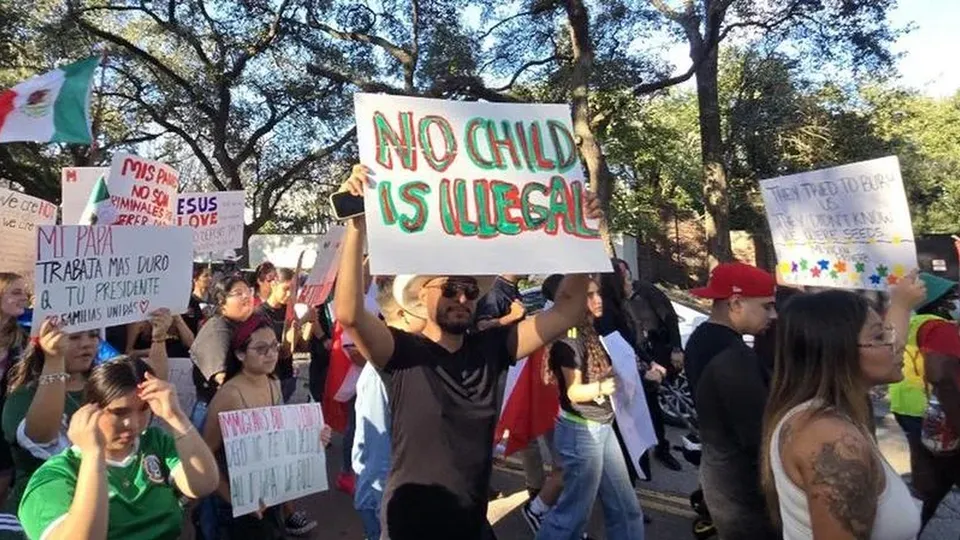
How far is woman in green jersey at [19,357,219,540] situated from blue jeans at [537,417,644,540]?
6.72 feet

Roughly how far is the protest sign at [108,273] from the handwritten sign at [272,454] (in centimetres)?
80

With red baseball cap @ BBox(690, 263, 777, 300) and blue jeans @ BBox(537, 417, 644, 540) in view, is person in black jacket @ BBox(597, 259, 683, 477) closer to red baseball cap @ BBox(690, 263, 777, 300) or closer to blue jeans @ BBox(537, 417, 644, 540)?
blue jeans @ BBox(537, 417, 644, 540)

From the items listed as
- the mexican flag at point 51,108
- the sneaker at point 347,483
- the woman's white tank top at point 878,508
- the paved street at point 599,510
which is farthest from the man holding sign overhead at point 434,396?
the mexican flag at point 51,108

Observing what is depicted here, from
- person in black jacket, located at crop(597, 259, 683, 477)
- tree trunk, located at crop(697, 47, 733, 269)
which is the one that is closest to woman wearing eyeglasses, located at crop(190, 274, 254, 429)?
person in black jacket, located at crop(597, 259, 683, 477)

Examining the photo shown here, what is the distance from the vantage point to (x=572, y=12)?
1535 centimetres

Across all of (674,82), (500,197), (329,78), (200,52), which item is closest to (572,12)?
(674,82)

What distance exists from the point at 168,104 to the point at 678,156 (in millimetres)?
17011

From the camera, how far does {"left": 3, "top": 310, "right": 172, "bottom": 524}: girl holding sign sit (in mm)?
3123

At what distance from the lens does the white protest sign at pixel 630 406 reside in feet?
15.1

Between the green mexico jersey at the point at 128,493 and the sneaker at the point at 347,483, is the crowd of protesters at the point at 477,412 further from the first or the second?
the sneaker at the point at 347,483

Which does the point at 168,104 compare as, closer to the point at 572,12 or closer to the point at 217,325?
the point at 572,12

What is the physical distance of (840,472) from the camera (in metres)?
2.03

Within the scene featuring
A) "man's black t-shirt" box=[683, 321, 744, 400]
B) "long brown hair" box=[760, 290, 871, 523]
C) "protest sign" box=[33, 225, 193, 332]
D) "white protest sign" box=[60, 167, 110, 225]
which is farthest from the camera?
"white protest sign" box=[60, 167, 110, 225]

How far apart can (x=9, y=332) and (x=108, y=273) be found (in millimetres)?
953
